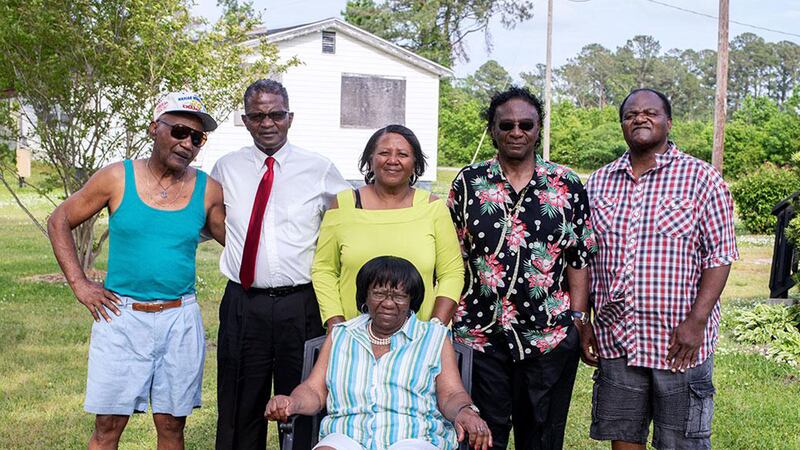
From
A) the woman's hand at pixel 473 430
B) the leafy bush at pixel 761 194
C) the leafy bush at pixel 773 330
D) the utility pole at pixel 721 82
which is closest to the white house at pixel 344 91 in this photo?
the utility pole at pixel 721 82

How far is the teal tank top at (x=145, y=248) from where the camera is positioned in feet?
12.4

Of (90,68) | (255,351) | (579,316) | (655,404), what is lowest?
(655,404)

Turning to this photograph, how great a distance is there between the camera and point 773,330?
7.97m

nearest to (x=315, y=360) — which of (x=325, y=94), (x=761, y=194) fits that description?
(x=761, y=194)

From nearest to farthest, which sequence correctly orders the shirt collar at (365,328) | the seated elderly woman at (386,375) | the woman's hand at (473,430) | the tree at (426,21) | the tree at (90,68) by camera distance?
the woman's hand at (473,430), the seated elderly woman at (386,375), the shirt collar at (365,328), the tree at (90,68), the tree at (426,21)

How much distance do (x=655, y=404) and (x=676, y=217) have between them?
836 millimetres

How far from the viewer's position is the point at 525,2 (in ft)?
129

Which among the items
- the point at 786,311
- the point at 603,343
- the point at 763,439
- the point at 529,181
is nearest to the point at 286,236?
the point at 529,181

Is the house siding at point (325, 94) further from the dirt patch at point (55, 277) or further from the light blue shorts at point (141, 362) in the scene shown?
the light blue shorts at point (141, 362)

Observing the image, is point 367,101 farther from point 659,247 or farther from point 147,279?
point 659,247

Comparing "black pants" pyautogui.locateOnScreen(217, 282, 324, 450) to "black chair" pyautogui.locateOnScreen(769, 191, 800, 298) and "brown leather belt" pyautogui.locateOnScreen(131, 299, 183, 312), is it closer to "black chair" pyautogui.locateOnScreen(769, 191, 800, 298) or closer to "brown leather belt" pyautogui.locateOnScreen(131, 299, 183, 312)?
"brown leather belt" pyautogui.locateOnScreen(131, 299, 183, 312)

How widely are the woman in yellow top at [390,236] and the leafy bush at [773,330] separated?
4.56m

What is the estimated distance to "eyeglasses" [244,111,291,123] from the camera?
4.09 metres

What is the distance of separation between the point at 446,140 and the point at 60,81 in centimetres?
3008
